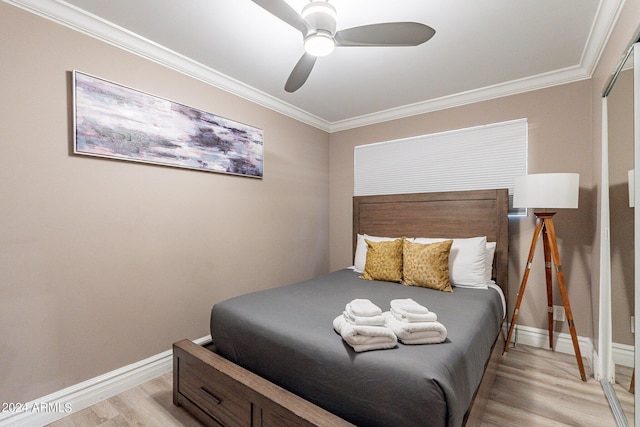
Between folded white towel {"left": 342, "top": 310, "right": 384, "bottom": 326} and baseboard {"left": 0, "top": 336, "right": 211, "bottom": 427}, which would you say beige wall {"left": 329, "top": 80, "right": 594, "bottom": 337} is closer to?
folded white towel {"left": 342, "top": 310, "right": 384, "bottom": 326}

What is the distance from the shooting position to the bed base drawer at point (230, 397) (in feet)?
4.20

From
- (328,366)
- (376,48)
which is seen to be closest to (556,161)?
(376,48)

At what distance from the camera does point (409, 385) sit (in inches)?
45.7

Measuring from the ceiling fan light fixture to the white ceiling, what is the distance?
35 cm

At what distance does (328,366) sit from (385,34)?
177 cm

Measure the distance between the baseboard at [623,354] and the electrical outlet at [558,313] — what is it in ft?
2.68

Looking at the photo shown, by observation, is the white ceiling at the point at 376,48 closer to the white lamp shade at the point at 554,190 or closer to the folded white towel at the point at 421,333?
the white lamp shade at the point at 554,190

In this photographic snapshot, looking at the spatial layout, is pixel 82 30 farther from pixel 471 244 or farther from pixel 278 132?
pixel 471 244

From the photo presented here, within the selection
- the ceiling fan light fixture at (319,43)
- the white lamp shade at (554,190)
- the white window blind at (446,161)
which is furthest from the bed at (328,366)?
the ceiling fan light fixture at (319,43)

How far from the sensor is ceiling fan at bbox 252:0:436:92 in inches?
60.6

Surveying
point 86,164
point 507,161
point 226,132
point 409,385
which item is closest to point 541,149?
point 507,161

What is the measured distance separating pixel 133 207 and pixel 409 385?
2144 mm

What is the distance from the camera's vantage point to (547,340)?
9.04 feet

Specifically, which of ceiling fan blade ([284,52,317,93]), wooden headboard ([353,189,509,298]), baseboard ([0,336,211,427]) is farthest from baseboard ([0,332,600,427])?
ceiling fan blade ([284,52,317,93])
